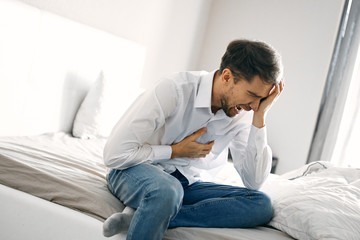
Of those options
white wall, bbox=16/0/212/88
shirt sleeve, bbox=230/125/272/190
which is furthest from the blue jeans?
white wall, bbox=16/0/212/88

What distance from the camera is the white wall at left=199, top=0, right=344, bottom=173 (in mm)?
4129

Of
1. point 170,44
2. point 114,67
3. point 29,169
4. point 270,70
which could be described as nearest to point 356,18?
point 170,44

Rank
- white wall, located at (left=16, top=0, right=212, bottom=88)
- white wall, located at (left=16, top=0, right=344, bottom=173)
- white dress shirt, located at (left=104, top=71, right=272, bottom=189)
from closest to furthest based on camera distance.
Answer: white dress shirt, located at (left=104, top=71, right=272, bottom=189) → white wall, located at (left=16, top=0, right=212, bottom=88) → white wall, located at (left=16, top=0, right=344, bottom=173)

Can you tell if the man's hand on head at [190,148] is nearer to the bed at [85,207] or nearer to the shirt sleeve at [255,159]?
the shirt sleeve at [255,159]

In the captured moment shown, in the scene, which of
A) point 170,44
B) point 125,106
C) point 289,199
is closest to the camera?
point 289,199

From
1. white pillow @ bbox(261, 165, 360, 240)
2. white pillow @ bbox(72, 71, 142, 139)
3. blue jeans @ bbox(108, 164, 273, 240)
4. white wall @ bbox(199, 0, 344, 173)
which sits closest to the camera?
blue jeans @ bbox(108, 164, 273, 240)

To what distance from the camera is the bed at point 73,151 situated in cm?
142

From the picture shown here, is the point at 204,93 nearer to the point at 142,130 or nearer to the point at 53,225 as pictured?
the point at 142,130

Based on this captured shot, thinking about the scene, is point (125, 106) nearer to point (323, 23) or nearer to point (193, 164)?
point (193, 164)

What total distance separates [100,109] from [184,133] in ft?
3.18

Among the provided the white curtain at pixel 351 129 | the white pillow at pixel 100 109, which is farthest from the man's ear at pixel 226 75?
the white curtain at pixel 351 129

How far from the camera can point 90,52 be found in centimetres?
253

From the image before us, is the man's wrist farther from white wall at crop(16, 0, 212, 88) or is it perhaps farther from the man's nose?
white wall at crop(16, 0, 212, 88)

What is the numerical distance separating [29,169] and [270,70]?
0.91 metres
